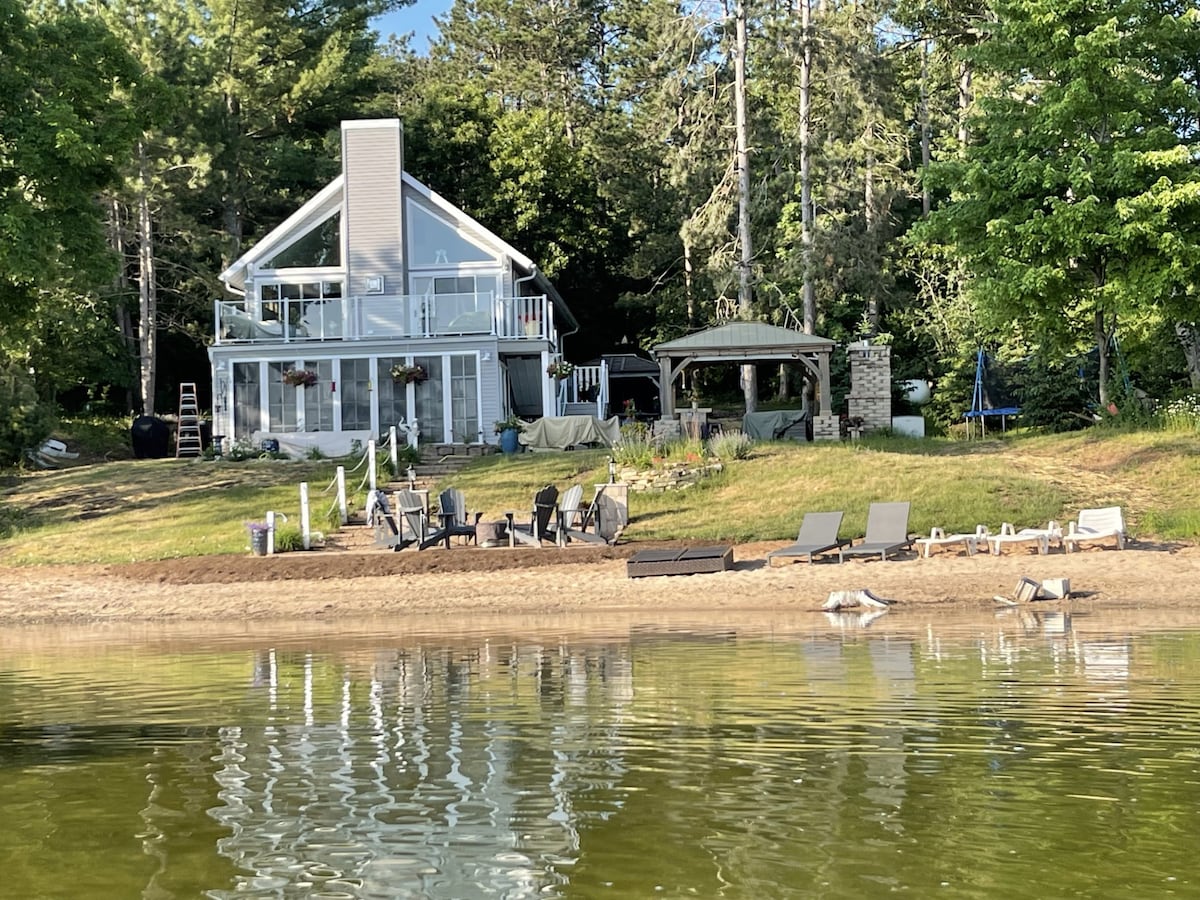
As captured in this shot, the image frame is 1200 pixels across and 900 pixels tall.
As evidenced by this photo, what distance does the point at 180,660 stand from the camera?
13.6m

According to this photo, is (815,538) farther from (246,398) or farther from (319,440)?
(246,398)

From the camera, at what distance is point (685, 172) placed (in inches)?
1470

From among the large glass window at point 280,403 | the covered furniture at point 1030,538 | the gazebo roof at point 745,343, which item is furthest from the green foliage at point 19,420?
the covered furniture at point 1030,538

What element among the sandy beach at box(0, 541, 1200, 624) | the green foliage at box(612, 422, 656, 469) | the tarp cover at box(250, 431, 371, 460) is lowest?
the sandy beach at box(0, 541, 1200, 624)

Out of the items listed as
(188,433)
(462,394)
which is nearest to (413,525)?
(462,394)

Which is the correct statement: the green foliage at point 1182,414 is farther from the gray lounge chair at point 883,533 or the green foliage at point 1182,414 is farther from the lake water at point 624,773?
the lake water at point 624,773

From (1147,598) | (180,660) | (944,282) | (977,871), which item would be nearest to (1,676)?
(180,660)

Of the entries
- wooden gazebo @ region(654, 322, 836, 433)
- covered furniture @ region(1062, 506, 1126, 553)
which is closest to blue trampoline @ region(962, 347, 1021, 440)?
wooden gazebo @ region(654, 322, 836, 433)

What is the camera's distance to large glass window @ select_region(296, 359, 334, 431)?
107ft

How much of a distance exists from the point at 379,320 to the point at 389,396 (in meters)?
1.98

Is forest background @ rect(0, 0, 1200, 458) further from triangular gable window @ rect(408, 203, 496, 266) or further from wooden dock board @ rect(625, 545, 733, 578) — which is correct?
wooden dock board @ rect(625, 545, 733, 578)

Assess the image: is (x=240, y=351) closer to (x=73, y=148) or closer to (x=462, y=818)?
(x=73, y=148)

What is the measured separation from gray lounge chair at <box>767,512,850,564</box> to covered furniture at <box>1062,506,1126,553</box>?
3265mm

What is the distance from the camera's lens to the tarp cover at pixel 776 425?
105 ft
